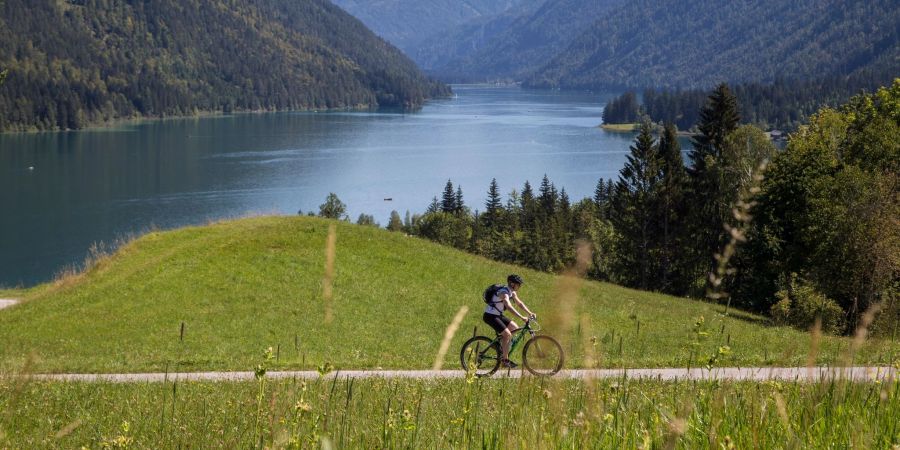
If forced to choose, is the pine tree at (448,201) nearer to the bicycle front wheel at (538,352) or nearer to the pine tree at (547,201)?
the pine tree at (547,201)

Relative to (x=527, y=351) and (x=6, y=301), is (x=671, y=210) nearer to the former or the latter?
(x=6, y=301)

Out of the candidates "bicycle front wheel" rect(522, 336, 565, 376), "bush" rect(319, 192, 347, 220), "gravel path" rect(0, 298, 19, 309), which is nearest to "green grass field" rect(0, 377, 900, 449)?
"bicycle front wheel" rect(522, 336, 565, 376)

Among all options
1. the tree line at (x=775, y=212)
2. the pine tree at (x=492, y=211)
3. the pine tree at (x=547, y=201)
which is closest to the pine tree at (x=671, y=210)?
the tree line at (x=775, y=212)

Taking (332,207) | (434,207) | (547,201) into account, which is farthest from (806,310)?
(434,207)

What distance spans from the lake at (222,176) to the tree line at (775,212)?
2105 inches

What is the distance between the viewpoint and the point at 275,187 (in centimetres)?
12281

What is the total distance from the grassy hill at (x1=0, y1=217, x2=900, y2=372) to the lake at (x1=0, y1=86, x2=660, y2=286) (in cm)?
5079

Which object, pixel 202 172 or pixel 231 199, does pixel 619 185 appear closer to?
pixel 231 199

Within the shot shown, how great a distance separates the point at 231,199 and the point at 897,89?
8766 cm

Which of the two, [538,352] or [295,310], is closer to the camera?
[538,352]

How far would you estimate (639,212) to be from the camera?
54.3 meters

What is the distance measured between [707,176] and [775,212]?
731cm

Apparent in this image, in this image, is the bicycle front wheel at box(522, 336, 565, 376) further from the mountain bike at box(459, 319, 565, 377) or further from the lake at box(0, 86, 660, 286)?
the lake at box(0, 86, 660, 286)

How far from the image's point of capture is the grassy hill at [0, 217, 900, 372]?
20500 mm
